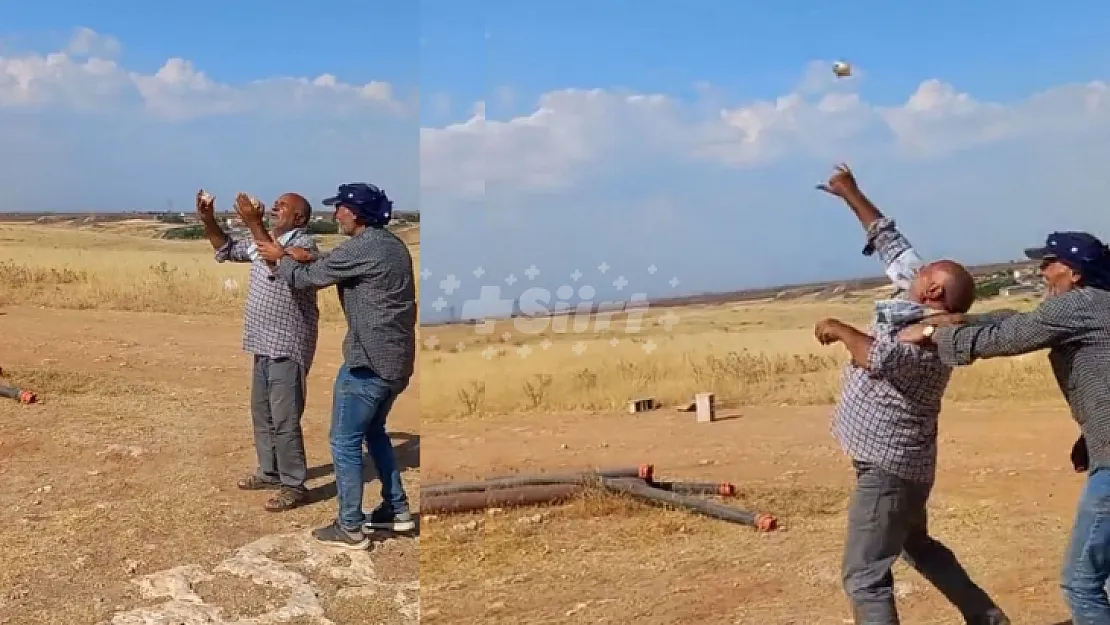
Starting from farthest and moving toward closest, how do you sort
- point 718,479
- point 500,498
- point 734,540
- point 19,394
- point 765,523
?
point 19,394 → point 718,479 → point 500,498 → point 765,523 → point 734,540

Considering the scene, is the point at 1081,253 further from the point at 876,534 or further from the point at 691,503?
the point at 691,503

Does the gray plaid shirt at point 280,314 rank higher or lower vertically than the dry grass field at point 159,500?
higher

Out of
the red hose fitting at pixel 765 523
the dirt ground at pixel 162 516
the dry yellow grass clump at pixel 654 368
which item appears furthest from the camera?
the dry yellow grass clump at pixel 654 368

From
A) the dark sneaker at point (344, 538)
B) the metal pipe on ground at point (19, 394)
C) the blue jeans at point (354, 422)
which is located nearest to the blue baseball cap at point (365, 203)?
the blue jeans at point (354, 422)

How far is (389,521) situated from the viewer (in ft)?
18.0

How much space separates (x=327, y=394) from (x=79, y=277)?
10.9 metres

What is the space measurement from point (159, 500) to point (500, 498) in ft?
6.53

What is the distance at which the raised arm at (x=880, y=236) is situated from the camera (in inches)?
149

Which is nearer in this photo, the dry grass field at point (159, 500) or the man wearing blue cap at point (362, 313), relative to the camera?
the dry grass field at point (159, 500)

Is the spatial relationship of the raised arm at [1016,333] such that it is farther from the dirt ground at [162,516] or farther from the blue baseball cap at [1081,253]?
the dirt ground at [162,516]

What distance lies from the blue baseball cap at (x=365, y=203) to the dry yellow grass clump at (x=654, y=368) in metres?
7.47

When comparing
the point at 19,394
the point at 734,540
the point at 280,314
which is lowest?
the point at 734,540

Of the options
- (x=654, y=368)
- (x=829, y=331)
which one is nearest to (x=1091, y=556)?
(x=829, y=331)

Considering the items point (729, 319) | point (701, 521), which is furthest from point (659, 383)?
point (729, 319)
